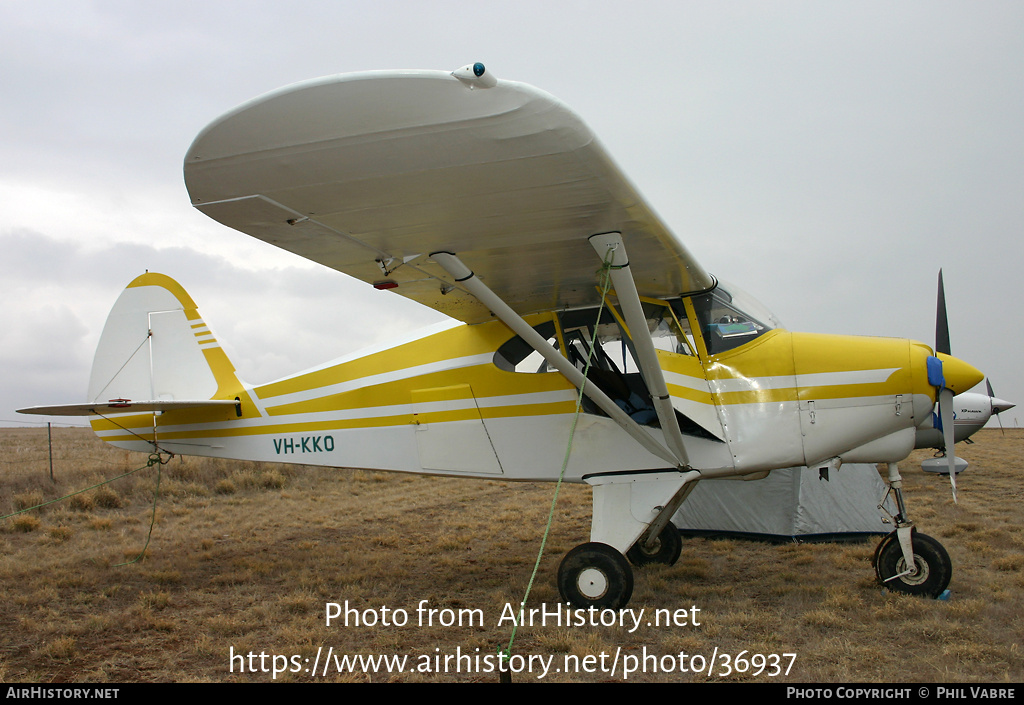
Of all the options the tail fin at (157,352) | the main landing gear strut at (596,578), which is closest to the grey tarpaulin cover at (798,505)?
the main landing gear strut at (596,578)

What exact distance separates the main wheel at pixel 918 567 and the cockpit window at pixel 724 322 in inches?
79.0

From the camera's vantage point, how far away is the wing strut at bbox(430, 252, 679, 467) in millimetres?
4246

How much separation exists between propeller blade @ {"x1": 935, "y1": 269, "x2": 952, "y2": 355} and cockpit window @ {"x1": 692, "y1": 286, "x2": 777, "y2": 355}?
2098 millimetres

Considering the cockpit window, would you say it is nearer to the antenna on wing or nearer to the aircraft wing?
the aircraft wing

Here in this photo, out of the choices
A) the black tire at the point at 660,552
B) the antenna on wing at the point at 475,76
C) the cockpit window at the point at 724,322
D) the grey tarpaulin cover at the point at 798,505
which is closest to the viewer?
the antenna on wing at the point at 475,76

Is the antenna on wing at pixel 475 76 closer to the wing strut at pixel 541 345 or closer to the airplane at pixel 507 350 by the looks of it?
the airplane at pixel 507 350

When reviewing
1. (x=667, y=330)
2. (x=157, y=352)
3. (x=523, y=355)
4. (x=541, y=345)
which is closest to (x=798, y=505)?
(x=667, y=330)

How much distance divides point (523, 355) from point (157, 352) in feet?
14.3

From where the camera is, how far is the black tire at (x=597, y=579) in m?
4.89

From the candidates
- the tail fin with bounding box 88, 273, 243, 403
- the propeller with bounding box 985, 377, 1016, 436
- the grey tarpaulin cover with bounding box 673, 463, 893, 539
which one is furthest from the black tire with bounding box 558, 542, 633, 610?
the propeller with bounding box 985, 377, 1016, 436

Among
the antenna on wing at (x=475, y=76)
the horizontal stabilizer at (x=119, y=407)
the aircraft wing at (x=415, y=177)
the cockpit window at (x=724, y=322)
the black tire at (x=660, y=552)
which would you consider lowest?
the black tire at (x=660, y=552)

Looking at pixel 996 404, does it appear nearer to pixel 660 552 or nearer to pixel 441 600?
pixel 660 552
